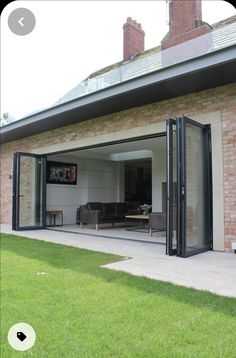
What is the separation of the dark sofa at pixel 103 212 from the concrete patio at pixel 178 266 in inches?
146

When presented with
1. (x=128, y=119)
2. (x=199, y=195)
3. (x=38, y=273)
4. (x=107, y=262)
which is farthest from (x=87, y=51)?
(x=128, y=119)

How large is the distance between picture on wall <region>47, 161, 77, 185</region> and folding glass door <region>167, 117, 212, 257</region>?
7611 millimetres

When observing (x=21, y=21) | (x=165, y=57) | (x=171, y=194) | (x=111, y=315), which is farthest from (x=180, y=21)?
(x=21, y=21)

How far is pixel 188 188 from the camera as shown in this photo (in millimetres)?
Answer: 6391

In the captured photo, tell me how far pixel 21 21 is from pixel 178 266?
4810mm

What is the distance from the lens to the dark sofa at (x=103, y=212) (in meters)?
11.4

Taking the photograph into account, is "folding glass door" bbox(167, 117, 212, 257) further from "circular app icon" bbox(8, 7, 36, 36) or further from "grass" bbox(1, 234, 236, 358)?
"circular app icon" bbox(8, 7, 36, 36)

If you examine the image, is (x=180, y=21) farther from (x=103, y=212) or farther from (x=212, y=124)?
(x=103, y=212)

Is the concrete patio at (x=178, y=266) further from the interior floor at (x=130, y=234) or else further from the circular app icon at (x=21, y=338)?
the circular app icon at (x=21, y=338)

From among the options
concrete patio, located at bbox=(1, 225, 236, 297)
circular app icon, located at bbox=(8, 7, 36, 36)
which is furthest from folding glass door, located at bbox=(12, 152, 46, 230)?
circular app icon, located at bbox=(8, 7, 36, 36)

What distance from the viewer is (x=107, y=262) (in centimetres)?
563

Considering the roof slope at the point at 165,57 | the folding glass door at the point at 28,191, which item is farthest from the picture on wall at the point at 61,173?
the roof slope at the point at 165,57

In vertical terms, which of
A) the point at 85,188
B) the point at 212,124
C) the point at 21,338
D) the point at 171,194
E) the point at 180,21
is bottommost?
the point at 21,338

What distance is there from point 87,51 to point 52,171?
11.8 meters
